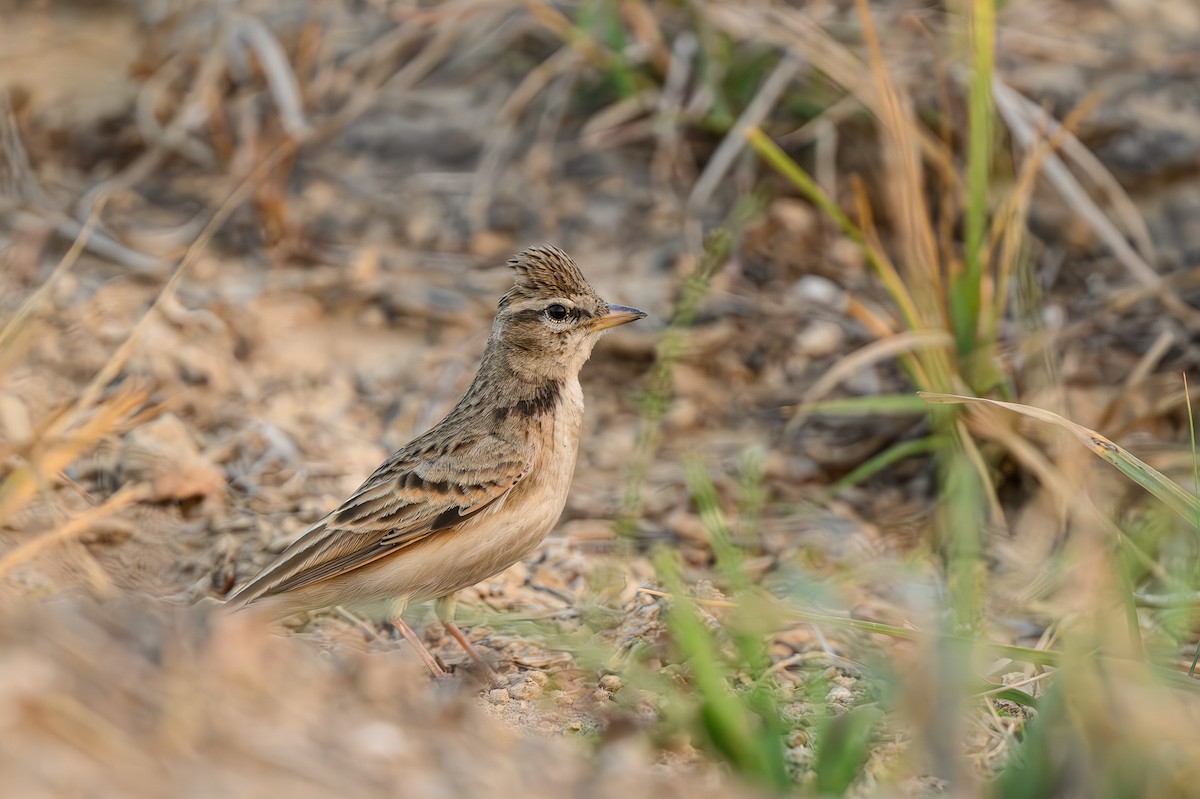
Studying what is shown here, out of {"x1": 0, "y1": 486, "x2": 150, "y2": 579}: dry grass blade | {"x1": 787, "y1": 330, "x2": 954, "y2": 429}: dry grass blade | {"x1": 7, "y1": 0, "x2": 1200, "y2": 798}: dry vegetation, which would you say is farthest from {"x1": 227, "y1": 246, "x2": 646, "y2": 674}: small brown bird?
{"x1": 787, "y1": 330, "x2": 954, "y2": 429}: dry grass blade

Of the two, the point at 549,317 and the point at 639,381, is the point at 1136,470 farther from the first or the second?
the point at 639,381

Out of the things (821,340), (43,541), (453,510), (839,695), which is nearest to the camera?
(43,541)

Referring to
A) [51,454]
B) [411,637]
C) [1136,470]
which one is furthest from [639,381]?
[51,454]

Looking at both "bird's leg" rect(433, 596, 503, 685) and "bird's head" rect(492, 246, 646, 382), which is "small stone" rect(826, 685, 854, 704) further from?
"bird's head" rect(492, 246, 646, 382)

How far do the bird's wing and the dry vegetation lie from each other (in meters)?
0.30

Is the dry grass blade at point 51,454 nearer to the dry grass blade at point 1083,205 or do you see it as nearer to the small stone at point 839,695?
the small stone at point 839,695

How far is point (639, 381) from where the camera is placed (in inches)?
277

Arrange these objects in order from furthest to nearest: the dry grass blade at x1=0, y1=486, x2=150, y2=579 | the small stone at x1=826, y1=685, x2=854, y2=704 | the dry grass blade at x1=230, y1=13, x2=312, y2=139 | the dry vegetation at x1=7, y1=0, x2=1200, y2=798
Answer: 1. the dry grass blade at x1=230, y1=13, x2=312, y2=139
2. the small stone at x1=826, y1=685, x2=854, y2=704
3. the dry grass blade at x1=0, y1=486, x2=150, y2=579
4. the dry vegetation at x1=7, y1=0, x2=1200, y2=798

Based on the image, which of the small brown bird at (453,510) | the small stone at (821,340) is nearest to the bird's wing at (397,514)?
the small brown bird at (453,510)

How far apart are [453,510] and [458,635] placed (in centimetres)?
44

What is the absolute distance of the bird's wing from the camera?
4562 mm

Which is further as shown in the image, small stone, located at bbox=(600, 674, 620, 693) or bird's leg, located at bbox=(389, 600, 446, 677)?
bird's leg, located at bbox=(389, 600, 446, 677)

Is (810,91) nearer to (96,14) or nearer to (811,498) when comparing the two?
(811,498)

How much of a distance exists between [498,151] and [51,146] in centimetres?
257
